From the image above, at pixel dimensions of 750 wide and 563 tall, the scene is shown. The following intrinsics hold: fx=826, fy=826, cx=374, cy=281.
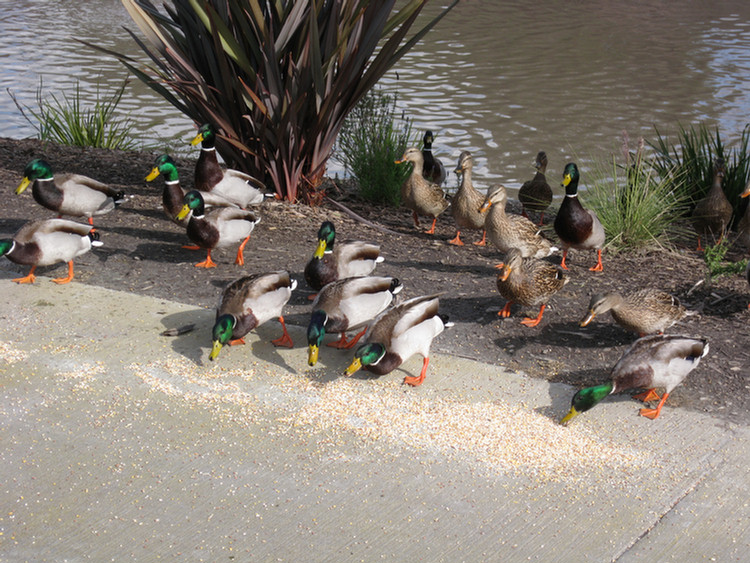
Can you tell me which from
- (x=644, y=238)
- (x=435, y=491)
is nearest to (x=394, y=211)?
(x=644, y=238)

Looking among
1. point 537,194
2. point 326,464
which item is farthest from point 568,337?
point 537,194

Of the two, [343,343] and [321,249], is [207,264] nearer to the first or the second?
[321,249]

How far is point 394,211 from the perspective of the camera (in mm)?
9383

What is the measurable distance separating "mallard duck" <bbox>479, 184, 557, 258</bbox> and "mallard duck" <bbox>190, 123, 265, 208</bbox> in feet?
7.60

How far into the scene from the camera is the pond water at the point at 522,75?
1334 centimetres

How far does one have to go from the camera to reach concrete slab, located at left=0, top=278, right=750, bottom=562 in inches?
141

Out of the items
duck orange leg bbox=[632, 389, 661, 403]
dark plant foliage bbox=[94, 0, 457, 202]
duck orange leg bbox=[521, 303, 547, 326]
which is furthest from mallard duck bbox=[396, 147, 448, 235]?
duck orange leg bbox=[632, 389, 661, 403]

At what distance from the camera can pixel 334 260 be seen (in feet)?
20.8

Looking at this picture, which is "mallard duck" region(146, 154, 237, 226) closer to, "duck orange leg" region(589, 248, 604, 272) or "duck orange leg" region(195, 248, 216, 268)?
"duck orange leg" region(195, 248, 216, 268)

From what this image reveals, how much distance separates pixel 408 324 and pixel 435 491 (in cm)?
132

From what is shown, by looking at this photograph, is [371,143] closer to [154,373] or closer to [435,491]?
[154,373]

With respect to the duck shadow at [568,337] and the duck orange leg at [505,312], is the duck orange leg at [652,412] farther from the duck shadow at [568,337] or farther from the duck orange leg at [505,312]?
the duck orange leg at [505,312]

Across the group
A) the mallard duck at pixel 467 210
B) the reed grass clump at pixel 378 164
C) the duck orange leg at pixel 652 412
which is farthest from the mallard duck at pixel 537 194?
the duck orange leg at pixel 652 412

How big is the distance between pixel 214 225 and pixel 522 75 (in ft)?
39.3
